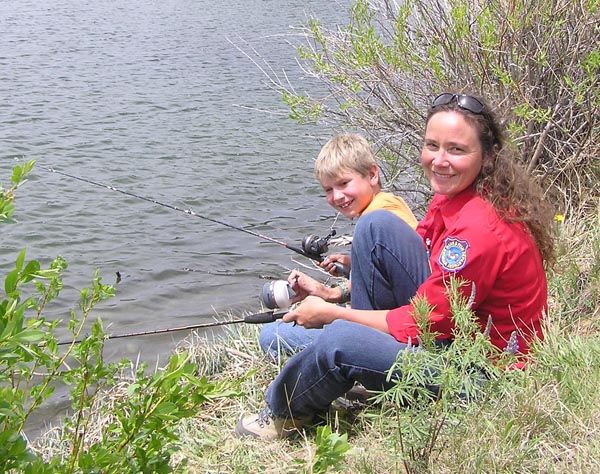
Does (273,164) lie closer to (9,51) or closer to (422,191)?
(422,191)

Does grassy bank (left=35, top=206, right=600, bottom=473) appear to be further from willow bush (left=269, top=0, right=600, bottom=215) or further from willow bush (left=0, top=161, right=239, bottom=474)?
willow bush (left=269, top=0, right=600, bottom=215)

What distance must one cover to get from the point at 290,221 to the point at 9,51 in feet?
27.0

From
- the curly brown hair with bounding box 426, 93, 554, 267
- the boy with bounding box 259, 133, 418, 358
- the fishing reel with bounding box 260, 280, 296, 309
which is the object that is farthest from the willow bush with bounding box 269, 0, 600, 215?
the fishing reel with bounding box 260, 280, 296, 309

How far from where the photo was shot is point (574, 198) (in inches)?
208

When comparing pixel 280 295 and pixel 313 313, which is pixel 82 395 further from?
pixel 280 295

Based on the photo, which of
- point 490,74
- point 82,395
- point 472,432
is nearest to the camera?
point 82,395

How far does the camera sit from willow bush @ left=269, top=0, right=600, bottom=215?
482cm

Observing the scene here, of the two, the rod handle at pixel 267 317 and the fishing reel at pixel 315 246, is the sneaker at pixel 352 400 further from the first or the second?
the fishing reel at pixel 315 246

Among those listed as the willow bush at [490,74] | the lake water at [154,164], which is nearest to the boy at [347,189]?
the willow bush at [490,74]

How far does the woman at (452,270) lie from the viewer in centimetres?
290

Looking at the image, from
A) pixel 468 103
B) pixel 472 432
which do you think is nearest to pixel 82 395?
pixel 472 432

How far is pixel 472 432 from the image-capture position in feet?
8.20

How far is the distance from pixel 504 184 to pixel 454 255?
36cm

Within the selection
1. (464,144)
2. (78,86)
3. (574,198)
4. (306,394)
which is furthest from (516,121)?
(78,86)
